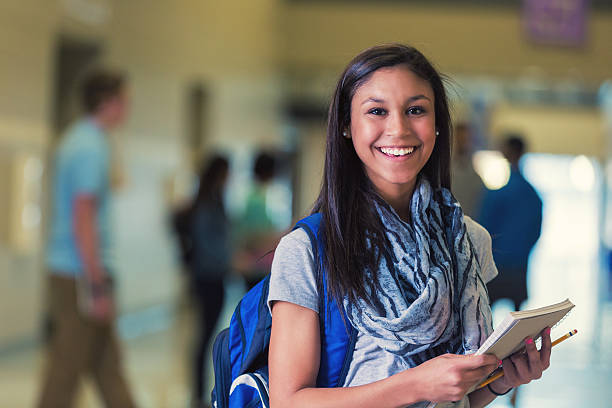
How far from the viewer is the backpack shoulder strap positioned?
1.65 metres

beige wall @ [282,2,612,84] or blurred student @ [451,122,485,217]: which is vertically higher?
beige wall @ [282,2,612,84]

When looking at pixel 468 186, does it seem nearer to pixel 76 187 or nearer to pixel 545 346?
pixel 76 187

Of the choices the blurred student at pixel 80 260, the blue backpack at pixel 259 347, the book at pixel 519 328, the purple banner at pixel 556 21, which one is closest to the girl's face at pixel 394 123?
the blue backpack at pixel 259 347

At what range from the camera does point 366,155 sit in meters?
1.78

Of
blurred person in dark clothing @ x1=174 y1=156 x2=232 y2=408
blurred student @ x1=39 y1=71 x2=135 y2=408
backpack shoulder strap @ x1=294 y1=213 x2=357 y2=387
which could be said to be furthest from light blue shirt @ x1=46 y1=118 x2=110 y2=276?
backpack shoulder strap @ x1=294 y1=213 x2=357 y2=387

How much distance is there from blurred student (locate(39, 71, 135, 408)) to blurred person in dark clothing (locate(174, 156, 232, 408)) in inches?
46.8

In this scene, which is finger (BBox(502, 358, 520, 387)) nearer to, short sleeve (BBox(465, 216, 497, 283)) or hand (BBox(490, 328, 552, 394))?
hand (BBox(490, 328, 552, 394))

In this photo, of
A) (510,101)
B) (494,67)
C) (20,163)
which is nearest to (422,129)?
(20,163)

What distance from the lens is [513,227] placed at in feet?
19.2

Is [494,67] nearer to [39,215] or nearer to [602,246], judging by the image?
[602,246]

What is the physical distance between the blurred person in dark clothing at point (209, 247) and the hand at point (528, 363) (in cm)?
Result: 403

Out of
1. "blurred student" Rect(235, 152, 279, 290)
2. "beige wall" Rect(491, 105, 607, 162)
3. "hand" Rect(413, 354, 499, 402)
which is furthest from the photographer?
"beige wall" Rect(491, 105, 607, 162)

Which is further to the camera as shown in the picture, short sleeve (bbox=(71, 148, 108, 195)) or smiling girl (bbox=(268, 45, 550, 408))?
short sleeve (bbox=(71, 148, 108, 195))

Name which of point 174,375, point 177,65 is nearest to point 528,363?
point 174,375
